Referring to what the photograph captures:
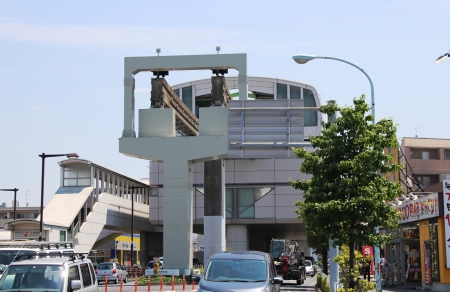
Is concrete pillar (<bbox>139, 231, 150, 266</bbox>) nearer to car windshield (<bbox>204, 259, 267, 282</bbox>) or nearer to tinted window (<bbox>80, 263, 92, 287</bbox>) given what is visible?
car windshield (<bbox>204, 259, 267, 282</bbox>)

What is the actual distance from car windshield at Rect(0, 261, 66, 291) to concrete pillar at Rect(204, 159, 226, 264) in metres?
29.6

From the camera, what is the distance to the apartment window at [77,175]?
6075 centimetres

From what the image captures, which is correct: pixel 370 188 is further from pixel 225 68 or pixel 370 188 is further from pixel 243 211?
pixel 243 211

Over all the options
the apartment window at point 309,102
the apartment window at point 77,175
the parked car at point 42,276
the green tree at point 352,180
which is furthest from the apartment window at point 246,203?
the parked car at point 42,276

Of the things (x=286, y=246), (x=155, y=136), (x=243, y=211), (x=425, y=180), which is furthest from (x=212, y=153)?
(x=425, y=180)

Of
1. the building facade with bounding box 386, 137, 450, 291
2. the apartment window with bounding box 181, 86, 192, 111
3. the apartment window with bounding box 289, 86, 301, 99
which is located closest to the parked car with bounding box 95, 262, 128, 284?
the building facade with bounding box 386, 137, 450, 291

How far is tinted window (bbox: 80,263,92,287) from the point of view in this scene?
46.4 feet

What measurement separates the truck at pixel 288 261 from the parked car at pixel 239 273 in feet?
→ 87.2

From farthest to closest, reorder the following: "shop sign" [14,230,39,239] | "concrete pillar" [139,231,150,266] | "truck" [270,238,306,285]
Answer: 1. "concrete pillar" [139,231,150,266]
2. "shop sign" [14,230,39,239]
3. "truck" [270,238,306,285]

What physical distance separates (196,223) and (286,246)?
17.0 m

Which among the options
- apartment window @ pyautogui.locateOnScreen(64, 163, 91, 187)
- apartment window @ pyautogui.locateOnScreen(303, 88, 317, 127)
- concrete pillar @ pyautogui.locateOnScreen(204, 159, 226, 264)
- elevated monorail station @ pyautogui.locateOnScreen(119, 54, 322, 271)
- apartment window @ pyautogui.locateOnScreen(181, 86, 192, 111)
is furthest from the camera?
apartment window @ pyautogui.locateOnScreen(181, 86, 192, 111)

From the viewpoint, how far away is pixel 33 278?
13.1 m

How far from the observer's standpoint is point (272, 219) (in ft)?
208

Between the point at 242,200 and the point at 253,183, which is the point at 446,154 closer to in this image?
the point at 253,183
